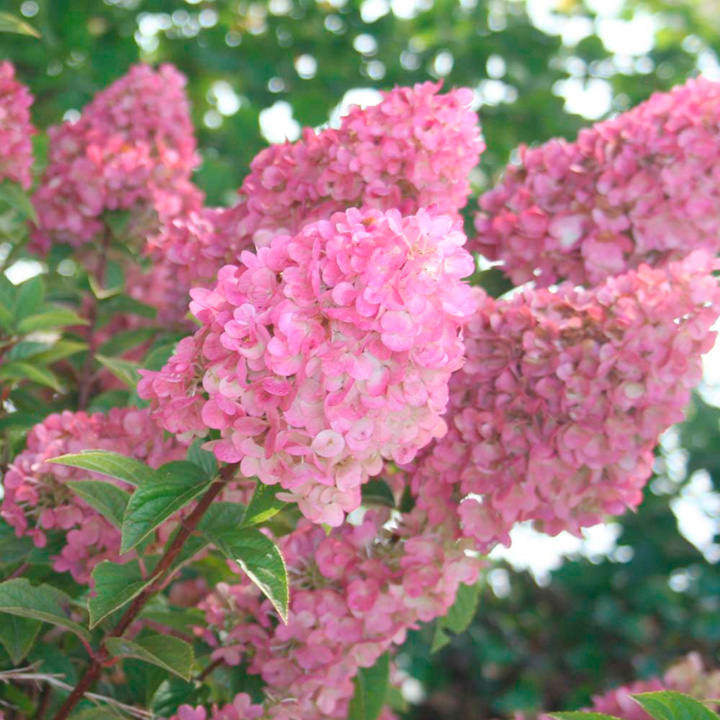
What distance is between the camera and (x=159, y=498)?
0.75 meters

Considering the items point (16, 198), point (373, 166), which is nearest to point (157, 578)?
point (373, 166)

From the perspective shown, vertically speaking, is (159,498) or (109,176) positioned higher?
(159,498)

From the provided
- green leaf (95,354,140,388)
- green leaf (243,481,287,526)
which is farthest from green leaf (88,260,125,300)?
green leaf (243,481,287,526)

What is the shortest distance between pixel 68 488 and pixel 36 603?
125 millimetres

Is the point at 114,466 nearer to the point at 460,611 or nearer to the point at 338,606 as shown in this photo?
the point at 338,606

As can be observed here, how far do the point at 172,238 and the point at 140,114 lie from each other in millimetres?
370

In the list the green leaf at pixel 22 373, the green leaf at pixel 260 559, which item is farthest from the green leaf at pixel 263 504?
the green leaf at pixel 22 373

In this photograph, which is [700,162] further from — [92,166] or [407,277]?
[92,166]

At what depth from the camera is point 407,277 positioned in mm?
680

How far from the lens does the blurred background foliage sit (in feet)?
7.57

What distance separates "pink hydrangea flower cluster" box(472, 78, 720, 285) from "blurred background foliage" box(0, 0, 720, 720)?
1128mm

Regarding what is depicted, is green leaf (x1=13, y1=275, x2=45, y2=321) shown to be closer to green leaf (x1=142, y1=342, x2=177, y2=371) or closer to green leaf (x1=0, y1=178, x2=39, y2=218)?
green leaf (x1=0, y1=178, x2=39, y2=218)

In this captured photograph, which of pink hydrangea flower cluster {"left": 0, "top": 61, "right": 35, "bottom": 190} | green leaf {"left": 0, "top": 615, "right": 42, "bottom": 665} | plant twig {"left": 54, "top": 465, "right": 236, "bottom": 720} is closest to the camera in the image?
plant twig {"left": 54, "top": 465, "right": 236, "bottom": 720}

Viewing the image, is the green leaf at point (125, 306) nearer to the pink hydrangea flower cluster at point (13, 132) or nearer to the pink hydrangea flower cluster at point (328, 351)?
the pink hydrangea flower cluster at point (13, 132)
